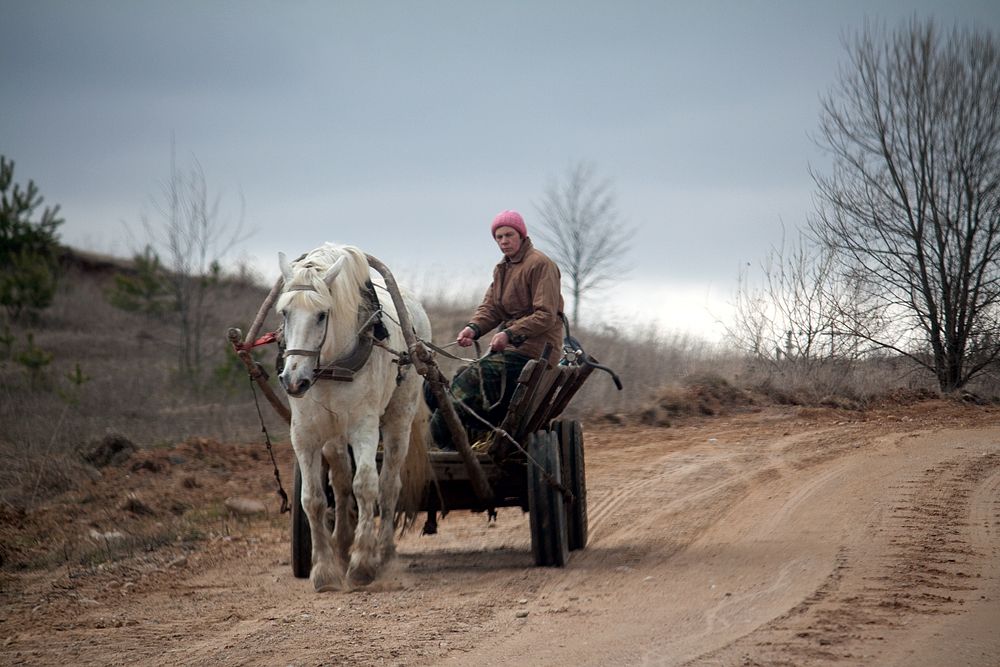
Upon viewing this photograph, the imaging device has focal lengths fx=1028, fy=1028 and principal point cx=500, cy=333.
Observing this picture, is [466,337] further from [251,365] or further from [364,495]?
[251,365]

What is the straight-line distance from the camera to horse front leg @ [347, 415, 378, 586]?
239 inches

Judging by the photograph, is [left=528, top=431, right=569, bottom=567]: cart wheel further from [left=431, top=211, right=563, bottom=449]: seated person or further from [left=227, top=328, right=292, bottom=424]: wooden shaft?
[left=227, top=328, right=292, bottom=424]: wooden shaft

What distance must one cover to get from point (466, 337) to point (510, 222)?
0.93 meters

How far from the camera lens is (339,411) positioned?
6.02 metres

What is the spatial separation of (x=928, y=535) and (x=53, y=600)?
5.52 metres

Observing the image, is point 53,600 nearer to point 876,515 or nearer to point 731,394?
point 876,515

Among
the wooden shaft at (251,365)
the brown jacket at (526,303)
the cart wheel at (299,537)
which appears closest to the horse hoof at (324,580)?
the cart wheel at (299,537)

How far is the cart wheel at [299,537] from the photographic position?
6.43 metres

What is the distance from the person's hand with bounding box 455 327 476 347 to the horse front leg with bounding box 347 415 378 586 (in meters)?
0.88

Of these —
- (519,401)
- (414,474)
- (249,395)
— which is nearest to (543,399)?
(519,401)

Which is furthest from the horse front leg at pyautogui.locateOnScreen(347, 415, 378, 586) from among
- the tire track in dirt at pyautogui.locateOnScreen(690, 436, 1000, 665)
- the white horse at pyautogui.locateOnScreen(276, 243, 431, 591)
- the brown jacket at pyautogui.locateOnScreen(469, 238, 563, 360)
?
the tire track in dirt at pyautogui.locateOnScreen(690, 436, 1000, 665)

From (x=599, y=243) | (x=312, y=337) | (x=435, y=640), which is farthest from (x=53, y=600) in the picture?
(x=599, y=243)

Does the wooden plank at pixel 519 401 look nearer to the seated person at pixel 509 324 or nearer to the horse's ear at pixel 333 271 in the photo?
the seated person at pixel 509 324

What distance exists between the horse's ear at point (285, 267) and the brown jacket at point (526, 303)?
5.25 ft
